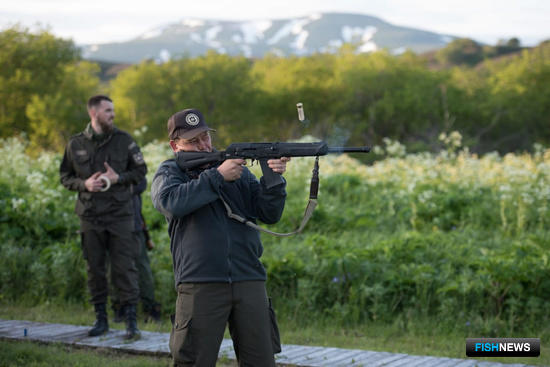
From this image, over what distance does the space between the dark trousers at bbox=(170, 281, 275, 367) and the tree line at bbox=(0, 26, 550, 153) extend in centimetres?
3703

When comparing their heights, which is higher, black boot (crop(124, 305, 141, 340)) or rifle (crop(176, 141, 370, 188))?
rifle (crop(176, 141, 370, 188))

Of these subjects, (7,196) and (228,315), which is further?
(7,196)

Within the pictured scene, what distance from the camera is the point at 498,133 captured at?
60.9m

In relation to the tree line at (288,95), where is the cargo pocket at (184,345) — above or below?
below

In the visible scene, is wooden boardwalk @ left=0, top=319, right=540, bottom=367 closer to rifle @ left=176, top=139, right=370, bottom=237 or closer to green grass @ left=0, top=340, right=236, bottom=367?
green grass @ left=0, top=340, right=236, bottom=367

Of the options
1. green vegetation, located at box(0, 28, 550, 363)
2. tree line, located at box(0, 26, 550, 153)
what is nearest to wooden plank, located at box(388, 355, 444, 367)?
green vegetation, located at box(0, 28, 550, 363)

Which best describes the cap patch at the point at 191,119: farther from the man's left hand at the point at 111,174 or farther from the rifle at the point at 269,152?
the man's left hand at the point at 111,174

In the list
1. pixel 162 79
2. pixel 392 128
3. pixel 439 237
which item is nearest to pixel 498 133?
pixel 392 128

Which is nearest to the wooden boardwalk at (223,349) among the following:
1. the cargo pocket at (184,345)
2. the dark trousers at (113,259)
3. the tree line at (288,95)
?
the dark trousers at (113,259)

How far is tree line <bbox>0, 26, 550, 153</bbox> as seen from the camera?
4269 cm

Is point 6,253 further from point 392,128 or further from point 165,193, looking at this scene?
point 392,128

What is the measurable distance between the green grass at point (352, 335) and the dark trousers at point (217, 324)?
2.07m

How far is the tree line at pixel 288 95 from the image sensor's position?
42.7m

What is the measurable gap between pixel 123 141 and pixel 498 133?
58470mm
